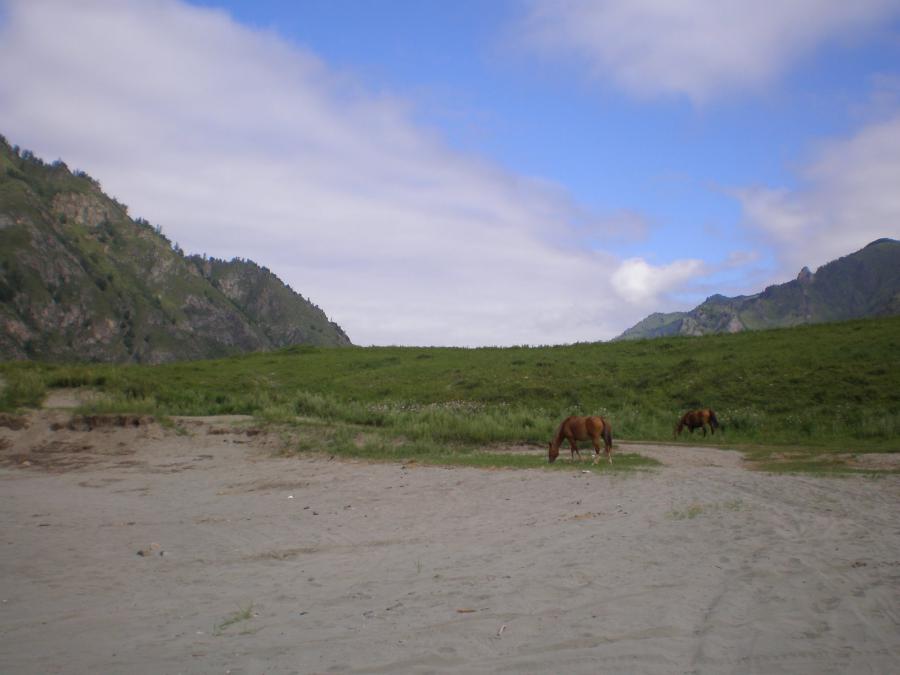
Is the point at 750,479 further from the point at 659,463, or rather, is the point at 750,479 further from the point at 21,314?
the point at 21,314

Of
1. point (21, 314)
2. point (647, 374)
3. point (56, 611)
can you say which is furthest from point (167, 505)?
point (21, 314)

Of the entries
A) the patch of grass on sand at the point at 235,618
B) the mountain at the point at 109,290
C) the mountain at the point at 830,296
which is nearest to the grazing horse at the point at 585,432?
the patch of grass on sand at the point at 235,618

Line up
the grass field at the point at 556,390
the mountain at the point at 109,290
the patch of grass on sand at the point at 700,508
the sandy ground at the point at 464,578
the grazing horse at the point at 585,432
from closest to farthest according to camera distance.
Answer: the sandy ground at the point at 464,578
the patch of grass on sand at the point at 700,508
the grazing horse at the point at 585,432
the grass field at the point at 556,390
the mountain at the point at 109,290

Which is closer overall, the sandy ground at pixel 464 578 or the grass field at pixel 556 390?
the sandy ground at pixel 464 578

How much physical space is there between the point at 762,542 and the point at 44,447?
20903 mm

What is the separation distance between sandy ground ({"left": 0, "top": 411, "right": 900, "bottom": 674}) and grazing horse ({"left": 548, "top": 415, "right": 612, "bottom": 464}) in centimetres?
341

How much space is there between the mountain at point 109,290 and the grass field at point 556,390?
253 feet

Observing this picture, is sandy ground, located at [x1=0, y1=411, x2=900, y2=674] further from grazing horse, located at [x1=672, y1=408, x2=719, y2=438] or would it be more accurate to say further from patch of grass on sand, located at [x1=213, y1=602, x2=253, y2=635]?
grazing horse, located at [x1=672, y1=408, x2=719, y2=438]

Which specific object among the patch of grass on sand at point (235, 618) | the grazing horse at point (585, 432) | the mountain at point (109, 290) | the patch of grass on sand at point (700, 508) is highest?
the mountain at point (109, 290)

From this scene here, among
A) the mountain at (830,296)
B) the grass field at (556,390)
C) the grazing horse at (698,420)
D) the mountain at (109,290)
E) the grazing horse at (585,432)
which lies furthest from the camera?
the mountain at (830,296)

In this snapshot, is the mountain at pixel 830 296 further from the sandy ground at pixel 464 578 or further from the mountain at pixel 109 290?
the sandy ground at pixel 464 578

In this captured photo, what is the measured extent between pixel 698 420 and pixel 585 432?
8797mm

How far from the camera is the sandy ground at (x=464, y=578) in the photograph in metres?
4.62

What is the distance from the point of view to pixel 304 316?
17838cm
